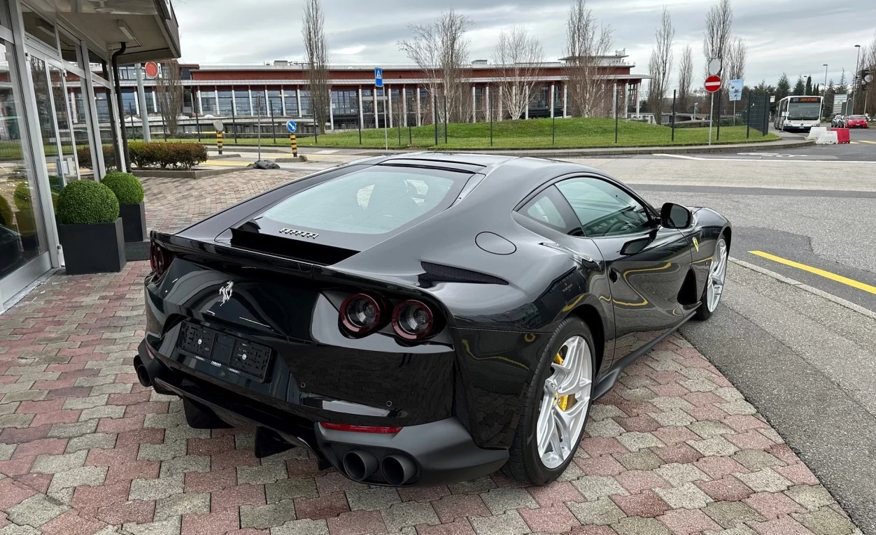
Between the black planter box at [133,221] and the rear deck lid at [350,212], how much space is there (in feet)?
19.9

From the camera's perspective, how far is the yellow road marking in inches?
240

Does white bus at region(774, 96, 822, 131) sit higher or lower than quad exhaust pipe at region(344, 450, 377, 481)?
higher

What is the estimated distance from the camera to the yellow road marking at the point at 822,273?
6098 mm

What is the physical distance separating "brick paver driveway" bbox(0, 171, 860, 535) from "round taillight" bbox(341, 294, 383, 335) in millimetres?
822

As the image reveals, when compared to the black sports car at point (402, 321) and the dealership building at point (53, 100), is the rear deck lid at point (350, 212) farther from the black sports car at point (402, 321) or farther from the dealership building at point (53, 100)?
the dealership building at point (53, 100)

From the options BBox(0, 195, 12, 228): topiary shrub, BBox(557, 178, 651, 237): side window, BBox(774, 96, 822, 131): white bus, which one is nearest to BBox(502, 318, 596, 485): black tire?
BBox(557, 178, 651, 237): side window

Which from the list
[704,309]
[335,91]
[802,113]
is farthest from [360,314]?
[335,91]

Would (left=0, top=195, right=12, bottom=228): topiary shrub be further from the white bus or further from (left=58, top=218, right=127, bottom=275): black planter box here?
the white bus

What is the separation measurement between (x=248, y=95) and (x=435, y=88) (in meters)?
29.8

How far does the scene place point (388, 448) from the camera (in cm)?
226

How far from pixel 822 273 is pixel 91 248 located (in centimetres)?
756

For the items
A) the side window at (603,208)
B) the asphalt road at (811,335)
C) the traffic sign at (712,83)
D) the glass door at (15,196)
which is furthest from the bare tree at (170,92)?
the side window at (603,208)

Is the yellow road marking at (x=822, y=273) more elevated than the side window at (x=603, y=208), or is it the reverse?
the side window at (x=603, y=208)

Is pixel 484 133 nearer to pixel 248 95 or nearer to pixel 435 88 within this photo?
pixel 435 88
